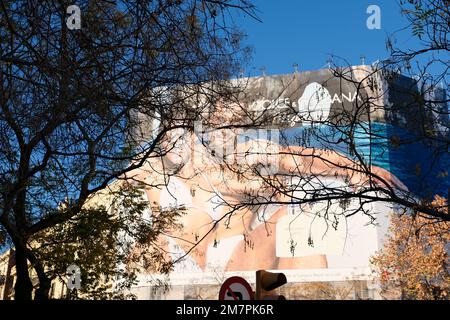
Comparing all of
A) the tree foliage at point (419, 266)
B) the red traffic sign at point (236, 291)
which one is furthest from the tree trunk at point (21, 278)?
the tree foliage at point (419, 266)

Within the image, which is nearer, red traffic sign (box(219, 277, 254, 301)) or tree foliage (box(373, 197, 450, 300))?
red traffic sign (box(219, 277, 254, 301))

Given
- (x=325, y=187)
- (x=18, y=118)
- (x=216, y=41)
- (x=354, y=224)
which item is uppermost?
(x=354, y=224)

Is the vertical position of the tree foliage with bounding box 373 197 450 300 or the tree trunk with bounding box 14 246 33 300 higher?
the tree foliage with bounding box 373 197 450 300

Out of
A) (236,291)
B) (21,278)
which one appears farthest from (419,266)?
(236,291)

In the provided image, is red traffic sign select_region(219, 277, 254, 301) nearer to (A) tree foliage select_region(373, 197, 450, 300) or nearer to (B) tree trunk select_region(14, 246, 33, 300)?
(B) tree trunk select_region(14, 246, 33, 300)

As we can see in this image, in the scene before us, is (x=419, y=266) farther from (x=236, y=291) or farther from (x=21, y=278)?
(x=236, y=291)

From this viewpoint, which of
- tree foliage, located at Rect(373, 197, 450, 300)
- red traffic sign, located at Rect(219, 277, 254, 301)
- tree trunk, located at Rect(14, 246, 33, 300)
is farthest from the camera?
tree foliage, located at Rect(373, 197, 450, 300)

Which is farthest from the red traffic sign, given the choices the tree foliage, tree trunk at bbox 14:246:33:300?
the tree foliage

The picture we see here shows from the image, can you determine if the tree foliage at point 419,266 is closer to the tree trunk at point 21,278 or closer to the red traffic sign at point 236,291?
the tree trunk at point 21,278

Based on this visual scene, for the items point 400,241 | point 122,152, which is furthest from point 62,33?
point 400,241

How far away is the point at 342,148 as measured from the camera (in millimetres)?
6891

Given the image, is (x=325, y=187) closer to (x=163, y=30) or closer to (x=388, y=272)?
(x=163, y=30)
